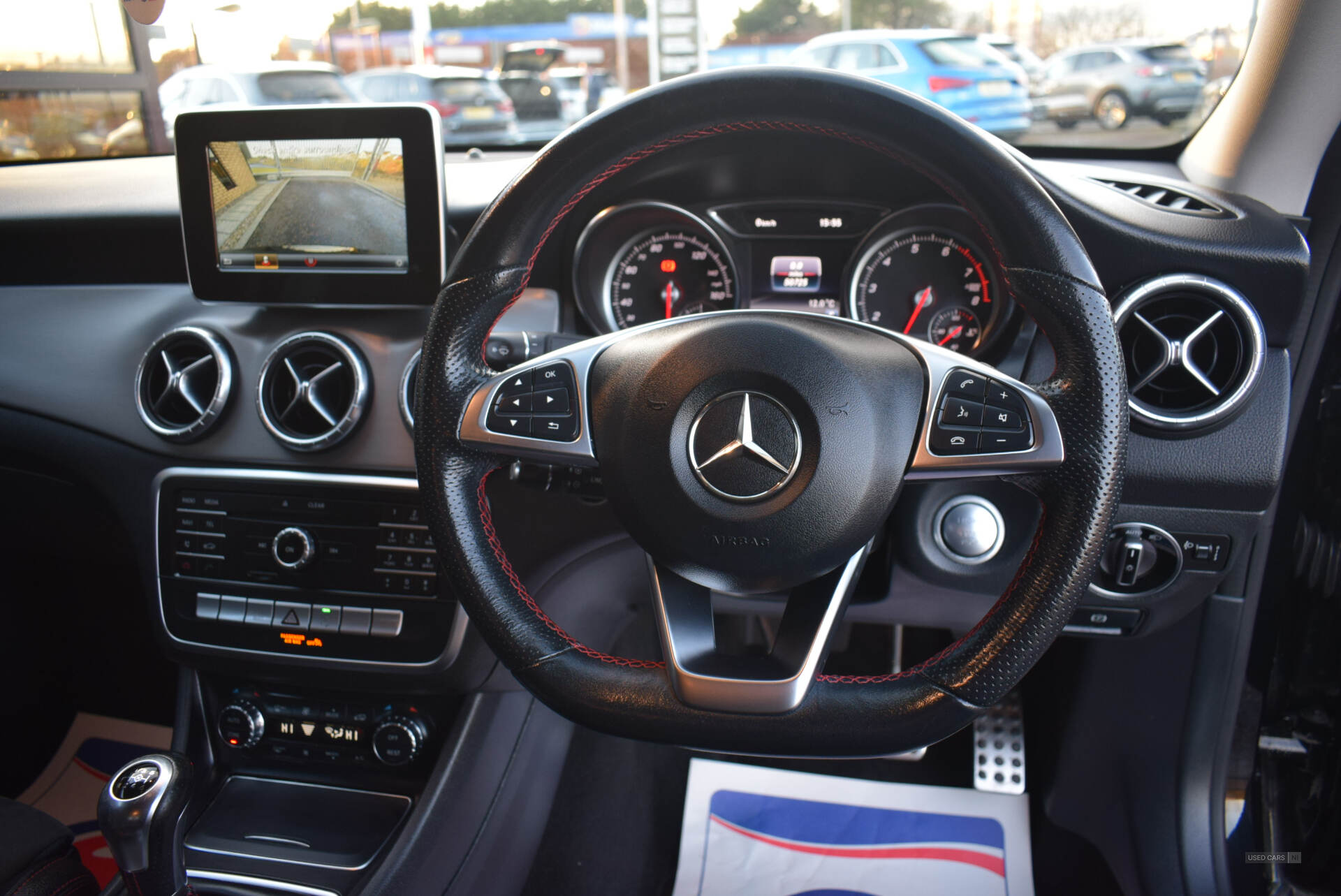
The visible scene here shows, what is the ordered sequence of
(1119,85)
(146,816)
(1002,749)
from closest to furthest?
(146,816)
(1119,85)
(1002,749)

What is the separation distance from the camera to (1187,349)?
1.04 m

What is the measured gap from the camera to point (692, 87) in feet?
2.60

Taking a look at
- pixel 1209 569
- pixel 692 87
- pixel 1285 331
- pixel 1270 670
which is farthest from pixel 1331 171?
pixel 692 87

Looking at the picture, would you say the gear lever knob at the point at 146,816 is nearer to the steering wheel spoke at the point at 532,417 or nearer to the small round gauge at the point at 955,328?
the steering wheel spoke at the point at 532,417

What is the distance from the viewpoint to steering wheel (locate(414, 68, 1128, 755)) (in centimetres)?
77

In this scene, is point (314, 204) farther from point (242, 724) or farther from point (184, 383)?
point (242, 724)

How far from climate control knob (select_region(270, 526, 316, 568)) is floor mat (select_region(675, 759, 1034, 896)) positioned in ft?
2.74

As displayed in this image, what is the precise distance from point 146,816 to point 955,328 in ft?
3.45

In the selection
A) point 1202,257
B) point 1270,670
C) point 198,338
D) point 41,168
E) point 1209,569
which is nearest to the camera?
point 1202,257

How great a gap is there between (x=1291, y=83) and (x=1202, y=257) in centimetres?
36

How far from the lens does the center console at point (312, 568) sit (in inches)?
49.7

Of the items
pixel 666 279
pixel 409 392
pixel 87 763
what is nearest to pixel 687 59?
pixel 666 279

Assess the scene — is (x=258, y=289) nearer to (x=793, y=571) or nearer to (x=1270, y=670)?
(x=793, y=571)

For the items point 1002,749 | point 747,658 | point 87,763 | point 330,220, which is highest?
point 330,220
